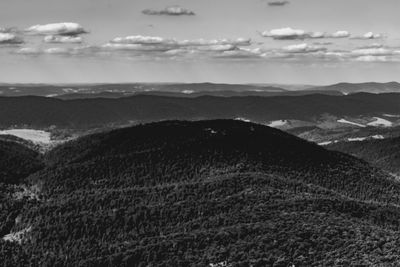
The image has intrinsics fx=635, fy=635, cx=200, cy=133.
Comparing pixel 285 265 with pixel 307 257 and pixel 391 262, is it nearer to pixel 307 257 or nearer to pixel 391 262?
pixel 307 257

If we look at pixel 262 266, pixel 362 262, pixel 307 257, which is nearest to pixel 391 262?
pixel 362 262

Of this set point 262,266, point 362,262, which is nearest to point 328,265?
point 362,262

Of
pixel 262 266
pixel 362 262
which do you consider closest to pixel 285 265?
pixel 262 266

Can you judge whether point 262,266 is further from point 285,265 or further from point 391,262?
point 391,262

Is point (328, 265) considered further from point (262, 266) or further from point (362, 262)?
point (262, 266)

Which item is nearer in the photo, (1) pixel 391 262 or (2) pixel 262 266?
(1) pixel 391 262

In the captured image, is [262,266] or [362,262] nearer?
[362,262]

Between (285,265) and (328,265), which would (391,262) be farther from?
(285,265)

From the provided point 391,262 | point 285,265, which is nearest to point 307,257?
point 285,265
